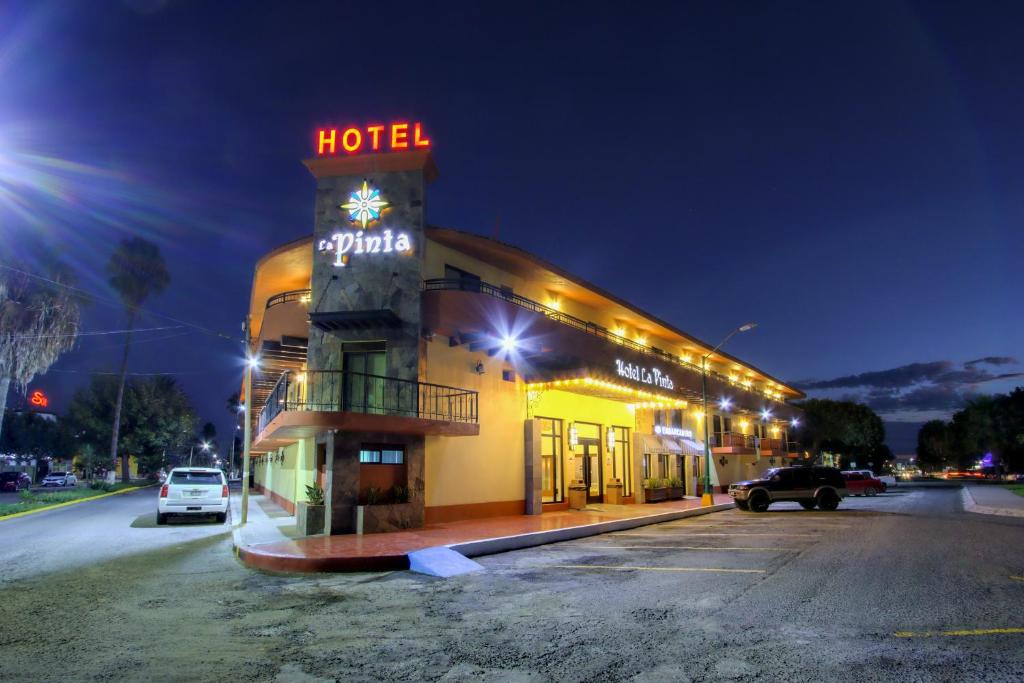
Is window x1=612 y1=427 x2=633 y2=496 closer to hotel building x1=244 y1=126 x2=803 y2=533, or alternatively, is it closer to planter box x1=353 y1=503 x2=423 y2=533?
hotel building x1=244 y1=126 x2=803 y2=533

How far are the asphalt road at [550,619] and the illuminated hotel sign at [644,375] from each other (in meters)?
11.3

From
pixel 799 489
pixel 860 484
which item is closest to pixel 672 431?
pixel 799 489

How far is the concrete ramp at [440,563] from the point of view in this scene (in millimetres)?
11250

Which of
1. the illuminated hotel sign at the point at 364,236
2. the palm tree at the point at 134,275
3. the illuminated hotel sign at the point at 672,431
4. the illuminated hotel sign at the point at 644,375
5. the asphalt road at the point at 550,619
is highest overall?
the palm tree at the point at 134,275

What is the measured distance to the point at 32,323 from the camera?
27984mm

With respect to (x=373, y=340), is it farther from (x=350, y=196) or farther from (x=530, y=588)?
(x=530, y=588)

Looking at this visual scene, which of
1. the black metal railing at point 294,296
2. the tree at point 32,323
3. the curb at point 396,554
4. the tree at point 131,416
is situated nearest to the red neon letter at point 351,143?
the black metal railing at point 294,296

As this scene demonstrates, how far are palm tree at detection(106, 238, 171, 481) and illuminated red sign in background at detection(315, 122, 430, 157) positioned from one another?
39692 millimetres

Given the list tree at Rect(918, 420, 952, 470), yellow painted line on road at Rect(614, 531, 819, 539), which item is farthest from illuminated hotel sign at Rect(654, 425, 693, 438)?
tree at Rect(918, 420, 952, 470)

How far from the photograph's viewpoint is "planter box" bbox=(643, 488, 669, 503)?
28.7 meters

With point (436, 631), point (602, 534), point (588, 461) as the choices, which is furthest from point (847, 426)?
point (436, 631)

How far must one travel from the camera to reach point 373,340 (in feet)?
60.7

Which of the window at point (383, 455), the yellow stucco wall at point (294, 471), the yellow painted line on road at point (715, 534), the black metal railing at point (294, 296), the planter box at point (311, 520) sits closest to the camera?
the planter box at point (311, 520)

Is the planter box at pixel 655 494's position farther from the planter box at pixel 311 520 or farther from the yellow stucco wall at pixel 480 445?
the planter box at pixel 311 520
